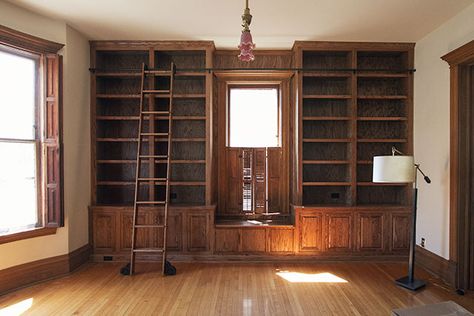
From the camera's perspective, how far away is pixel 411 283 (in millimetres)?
→ 3199

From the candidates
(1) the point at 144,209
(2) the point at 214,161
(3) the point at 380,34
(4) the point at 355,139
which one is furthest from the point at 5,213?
(3) the point at 380,34

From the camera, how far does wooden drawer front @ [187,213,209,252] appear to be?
3943mm

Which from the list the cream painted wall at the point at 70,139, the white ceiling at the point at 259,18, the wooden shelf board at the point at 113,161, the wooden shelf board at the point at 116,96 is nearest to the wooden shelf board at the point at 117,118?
the cream painted wall at the point at 70,139

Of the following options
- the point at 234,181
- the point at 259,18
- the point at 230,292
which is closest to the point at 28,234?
the point at 230,292

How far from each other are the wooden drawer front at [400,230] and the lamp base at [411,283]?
26.1 inches

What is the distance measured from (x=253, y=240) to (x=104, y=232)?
204 cm

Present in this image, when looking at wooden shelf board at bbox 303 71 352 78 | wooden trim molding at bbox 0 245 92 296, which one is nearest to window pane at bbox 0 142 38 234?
wooden trim molding at bbox 0 245 92 296

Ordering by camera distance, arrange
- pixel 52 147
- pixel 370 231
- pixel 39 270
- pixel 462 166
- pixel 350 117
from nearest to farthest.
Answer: pixel 462 166 < pixel 39 270 < pixel 52 147 < pixel 370 231 < pixel 350 117

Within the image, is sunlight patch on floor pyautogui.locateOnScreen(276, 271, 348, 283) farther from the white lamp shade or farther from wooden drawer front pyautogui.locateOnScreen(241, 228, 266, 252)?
the white lamp shade

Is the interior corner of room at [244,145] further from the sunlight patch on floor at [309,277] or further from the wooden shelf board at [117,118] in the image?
the sunlight patch on floor at [309,277]

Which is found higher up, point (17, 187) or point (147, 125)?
point (147, 125)

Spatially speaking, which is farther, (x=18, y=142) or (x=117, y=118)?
(x=117, y=118)

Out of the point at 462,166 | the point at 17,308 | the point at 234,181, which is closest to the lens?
the point at 17,308

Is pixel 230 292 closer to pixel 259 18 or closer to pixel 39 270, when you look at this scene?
pixel 39 270
